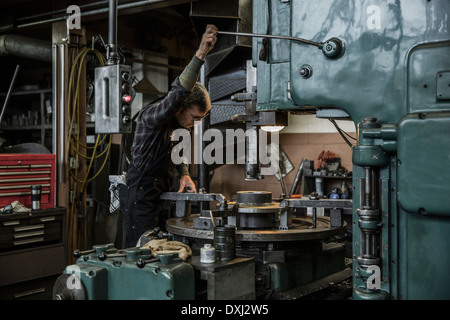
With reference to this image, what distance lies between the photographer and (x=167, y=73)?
5238 millimetres

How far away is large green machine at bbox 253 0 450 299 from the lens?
1.11 meters

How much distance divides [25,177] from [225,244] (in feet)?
7.97

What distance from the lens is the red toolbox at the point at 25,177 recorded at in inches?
125

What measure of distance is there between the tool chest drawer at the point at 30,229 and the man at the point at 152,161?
44.7 inches

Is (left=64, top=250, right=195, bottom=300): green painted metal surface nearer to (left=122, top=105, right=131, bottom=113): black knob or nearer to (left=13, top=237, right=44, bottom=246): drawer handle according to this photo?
(left=122, top=105, right=131, bottom=113): black knob

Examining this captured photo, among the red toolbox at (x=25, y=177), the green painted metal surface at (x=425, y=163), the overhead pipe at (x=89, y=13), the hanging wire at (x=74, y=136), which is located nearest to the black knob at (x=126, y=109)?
the green painted metal surface at (x=425, y=163)

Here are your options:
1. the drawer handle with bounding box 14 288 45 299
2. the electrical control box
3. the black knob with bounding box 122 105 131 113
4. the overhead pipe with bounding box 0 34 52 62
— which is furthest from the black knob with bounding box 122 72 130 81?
the overhead pipe with bounding box 0 34 52 62

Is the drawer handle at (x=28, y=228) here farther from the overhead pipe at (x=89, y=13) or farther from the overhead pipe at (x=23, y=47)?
the overhead pipe at (x=23, y=47)

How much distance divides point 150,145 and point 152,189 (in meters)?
0.22

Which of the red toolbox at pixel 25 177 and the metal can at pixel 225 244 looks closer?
the metal can at pixel 225 244

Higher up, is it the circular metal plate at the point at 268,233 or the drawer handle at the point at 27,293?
the circular metal plate at the point at 268,233
